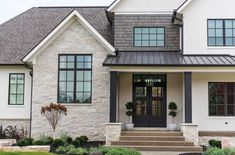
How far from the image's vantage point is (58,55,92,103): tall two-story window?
21.2 meters

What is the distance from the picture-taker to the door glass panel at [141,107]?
21766 millimetres

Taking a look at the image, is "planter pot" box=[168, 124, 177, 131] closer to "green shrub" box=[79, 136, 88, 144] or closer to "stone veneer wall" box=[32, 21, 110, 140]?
"stone veneer wall" box=[32, 21, 110, 140]

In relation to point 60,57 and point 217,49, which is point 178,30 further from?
point 60,57

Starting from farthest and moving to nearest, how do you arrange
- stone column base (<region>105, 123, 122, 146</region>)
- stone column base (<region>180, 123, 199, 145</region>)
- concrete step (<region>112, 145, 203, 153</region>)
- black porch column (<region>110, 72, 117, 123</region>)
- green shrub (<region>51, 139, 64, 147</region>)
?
black porch column (<region>110, 72, 117, 123</region>) < stone column base (<region>105, 123, 122, 146</region>) < stone column base (<region>180, 123, 199, 145</region>) < green shrub (<region>51, 139, 64, 147</region>) < concrete step (<region>112, 145, 203, 153</region>)

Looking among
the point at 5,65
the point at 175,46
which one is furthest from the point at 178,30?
the point at 5,65

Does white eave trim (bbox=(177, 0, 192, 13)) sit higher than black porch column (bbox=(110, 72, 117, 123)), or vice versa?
white eave trim (bbox=(177, 0, 192, 13))

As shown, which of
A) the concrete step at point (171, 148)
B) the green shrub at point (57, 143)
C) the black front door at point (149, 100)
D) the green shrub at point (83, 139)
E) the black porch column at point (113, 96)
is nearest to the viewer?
the concrete step at point (171, 148)

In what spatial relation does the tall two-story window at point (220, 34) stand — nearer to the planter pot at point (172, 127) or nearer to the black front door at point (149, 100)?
the black front door at point (149, 100)

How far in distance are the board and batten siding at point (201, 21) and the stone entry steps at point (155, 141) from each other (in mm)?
4815

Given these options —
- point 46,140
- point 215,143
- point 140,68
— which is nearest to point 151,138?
point 215,143

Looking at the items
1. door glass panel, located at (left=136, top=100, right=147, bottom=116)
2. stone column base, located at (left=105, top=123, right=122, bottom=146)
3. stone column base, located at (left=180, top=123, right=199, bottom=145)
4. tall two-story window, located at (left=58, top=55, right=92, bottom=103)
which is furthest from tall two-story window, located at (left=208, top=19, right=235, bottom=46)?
stone column base, located at (left=105, top=123, right=122, bottom=146)

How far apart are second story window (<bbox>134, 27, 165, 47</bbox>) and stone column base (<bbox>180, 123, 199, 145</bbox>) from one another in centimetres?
557

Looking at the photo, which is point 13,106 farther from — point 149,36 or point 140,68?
point 149,36

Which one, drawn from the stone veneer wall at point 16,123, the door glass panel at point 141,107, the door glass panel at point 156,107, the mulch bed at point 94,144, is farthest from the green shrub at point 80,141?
the stone veneer wall at point 16,123
